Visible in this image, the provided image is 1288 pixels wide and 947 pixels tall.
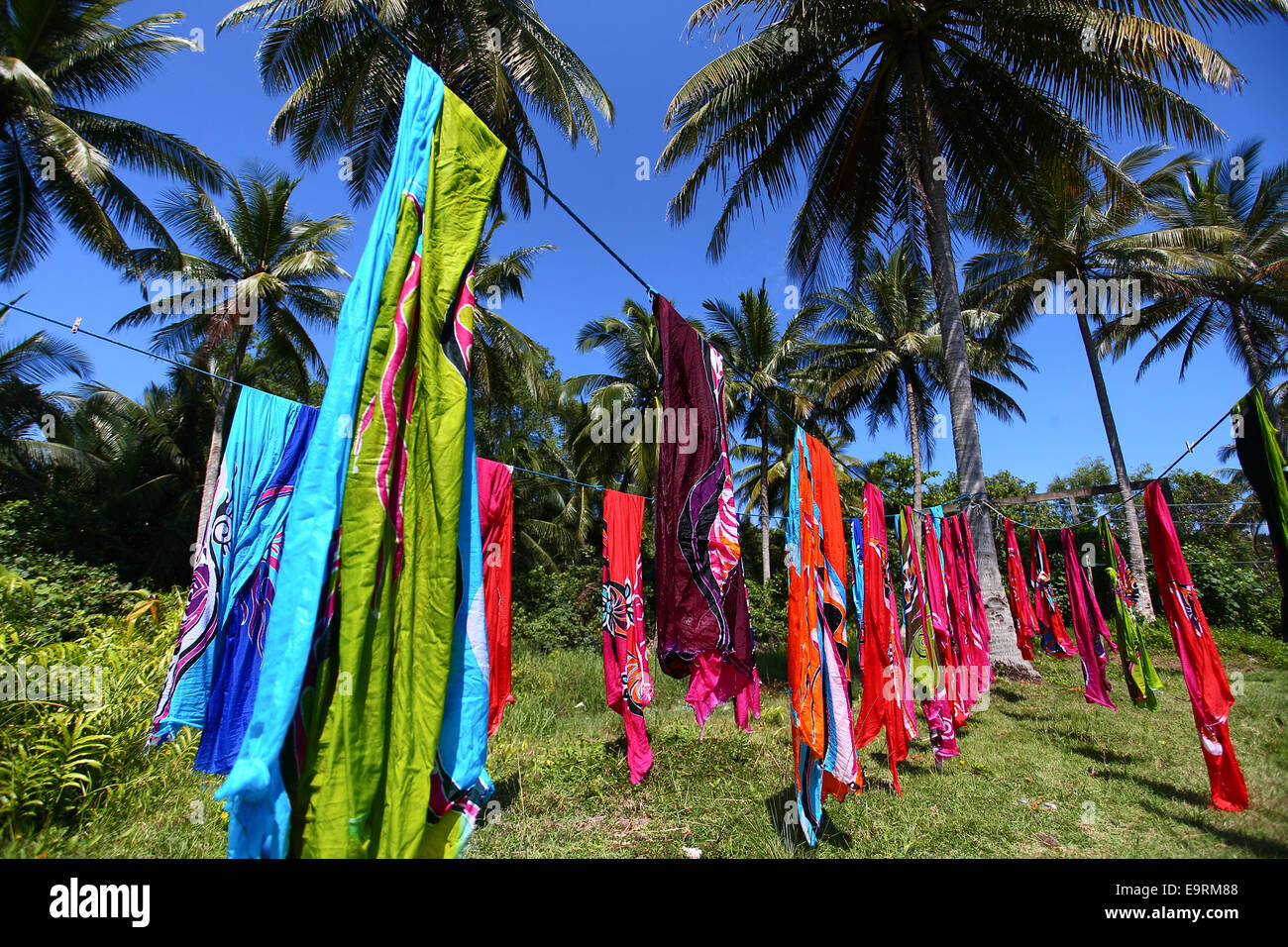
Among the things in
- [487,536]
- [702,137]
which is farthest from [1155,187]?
[487,536]

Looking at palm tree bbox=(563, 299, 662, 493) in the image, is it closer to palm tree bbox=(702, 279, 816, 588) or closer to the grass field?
palm tree bbox=(702, 279, 816, 588)

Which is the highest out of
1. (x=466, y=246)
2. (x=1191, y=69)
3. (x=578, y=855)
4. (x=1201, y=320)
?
(x=1201, y=320)

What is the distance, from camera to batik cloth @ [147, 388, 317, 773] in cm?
340

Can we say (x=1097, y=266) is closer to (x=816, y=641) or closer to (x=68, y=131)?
(x=816, y=641)

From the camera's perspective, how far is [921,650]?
5309 mm

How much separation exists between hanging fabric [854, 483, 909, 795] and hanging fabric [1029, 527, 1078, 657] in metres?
6.06

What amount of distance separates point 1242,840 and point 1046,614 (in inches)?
229

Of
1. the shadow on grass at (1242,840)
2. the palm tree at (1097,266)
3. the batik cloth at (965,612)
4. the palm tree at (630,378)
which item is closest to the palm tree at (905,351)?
the palm tree at (1097,266)

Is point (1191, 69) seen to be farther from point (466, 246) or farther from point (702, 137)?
point (466, 246)

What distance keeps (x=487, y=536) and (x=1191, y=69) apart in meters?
9.41

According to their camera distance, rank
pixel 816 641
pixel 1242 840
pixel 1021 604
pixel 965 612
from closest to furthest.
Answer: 1. pixel 816 641
2. pixel 1242 840
3. pixel 965 612
4. pixel 1021 604

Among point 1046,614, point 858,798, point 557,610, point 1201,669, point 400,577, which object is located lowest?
point 858,798

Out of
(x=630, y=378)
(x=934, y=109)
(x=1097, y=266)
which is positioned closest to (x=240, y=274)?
(x=630, y=378)

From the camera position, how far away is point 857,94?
909 cm
